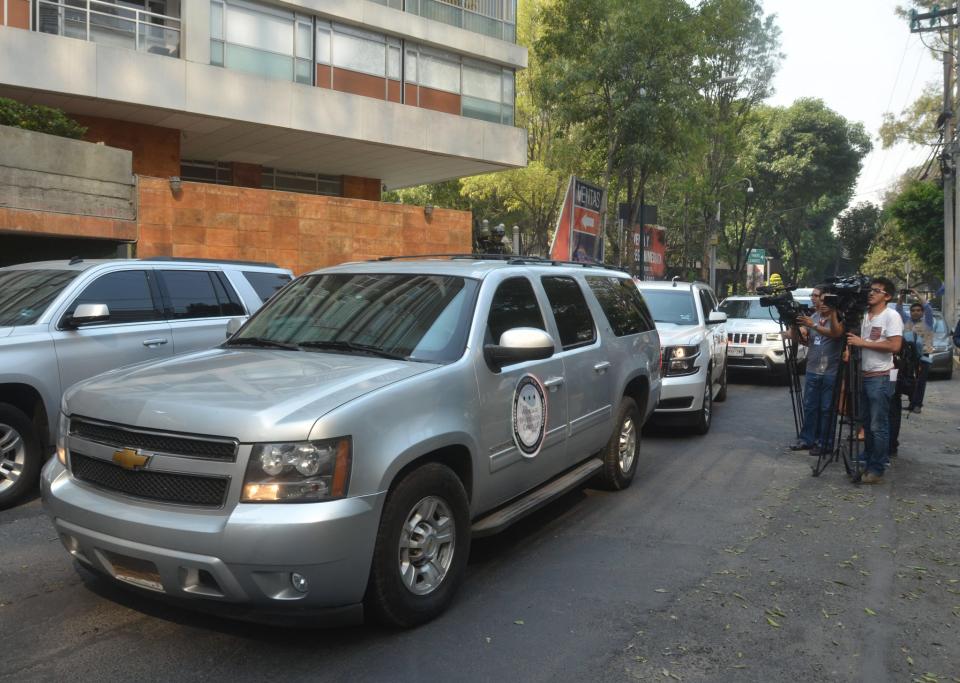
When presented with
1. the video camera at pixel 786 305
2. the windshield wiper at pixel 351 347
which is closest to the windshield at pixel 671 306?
the video camera at pixel 786 305

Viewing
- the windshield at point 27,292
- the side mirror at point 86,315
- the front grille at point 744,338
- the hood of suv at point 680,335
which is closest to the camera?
the side mirror at point 86,315

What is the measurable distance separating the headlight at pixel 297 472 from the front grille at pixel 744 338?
13271 millimetres

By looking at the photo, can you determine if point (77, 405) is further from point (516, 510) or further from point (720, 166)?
point (720, 166)

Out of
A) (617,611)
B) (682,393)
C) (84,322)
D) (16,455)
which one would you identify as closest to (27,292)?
(84,322)

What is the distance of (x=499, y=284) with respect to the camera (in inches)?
202

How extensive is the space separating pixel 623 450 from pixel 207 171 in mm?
21255

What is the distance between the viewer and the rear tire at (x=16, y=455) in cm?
594

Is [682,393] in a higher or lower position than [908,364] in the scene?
lower

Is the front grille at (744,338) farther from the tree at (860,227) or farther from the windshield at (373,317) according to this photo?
the tree at (860,227)

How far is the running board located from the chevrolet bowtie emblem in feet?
5.82

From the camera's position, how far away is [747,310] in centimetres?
1684

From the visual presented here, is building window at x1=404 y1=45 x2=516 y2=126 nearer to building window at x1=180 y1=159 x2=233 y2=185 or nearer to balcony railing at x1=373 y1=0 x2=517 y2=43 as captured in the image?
balcony railing at x1=373 y1=0 x2=517 y2=43

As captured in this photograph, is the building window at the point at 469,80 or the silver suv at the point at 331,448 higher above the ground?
the building window at the point at 469,80

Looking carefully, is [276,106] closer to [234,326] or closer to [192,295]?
[192,295]
